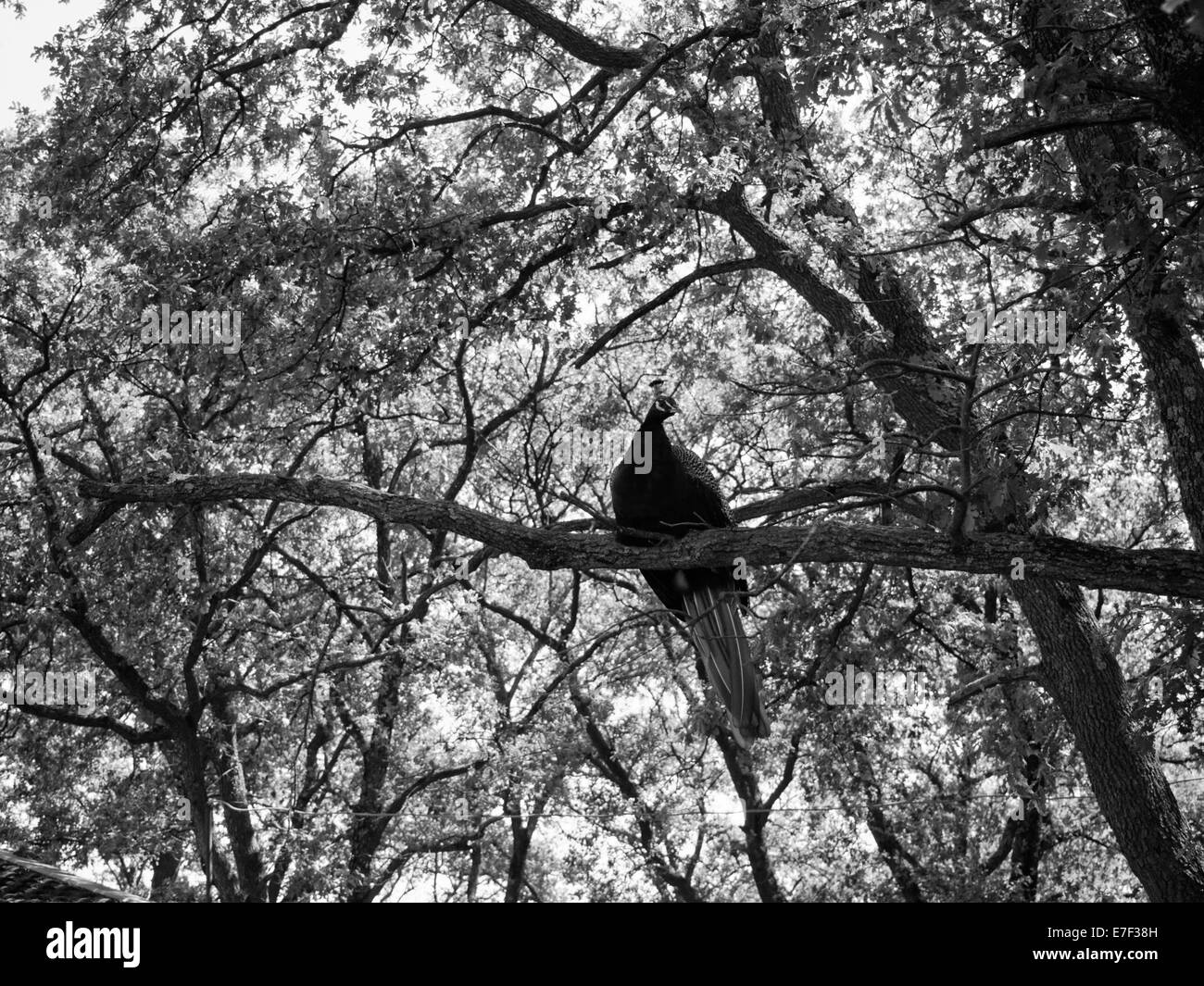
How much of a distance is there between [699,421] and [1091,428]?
382cm

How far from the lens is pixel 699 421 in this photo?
36.0 ft

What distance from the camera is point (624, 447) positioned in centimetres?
1013

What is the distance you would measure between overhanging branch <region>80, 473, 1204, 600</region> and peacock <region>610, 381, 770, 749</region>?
495mm

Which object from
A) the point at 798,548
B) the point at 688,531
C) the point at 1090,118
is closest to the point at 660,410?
the point at 688,531

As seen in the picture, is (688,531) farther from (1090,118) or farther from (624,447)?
(624,447)

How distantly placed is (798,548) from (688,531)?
1.41m

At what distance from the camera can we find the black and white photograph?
18.8ft

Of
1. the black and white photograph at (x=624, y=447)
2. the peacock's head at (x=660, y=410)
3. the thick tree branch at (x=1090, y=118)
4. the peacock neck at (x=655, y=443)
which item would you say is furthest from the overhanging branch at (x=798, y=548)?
the thick tree branch at (x=1090, y=118)

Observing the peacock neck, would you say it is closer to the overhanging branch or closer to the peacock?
the peacock

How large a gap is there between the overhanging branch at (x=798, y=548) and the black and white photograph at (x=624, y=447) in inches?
0.8

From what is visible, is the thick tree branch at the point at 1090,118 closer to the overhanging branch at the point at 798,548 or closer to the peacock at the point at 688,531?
the overhanging branch at the point at 798,548

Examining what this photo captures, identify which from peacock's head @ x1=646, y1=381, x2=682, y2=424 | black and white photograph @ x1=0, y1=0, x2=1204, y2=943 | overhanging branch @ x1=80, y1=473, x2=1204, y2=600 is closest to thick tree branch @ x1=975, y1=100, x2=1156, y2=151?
black and white photograph @ x1=0, y1=0, x2=1204, y2=943
